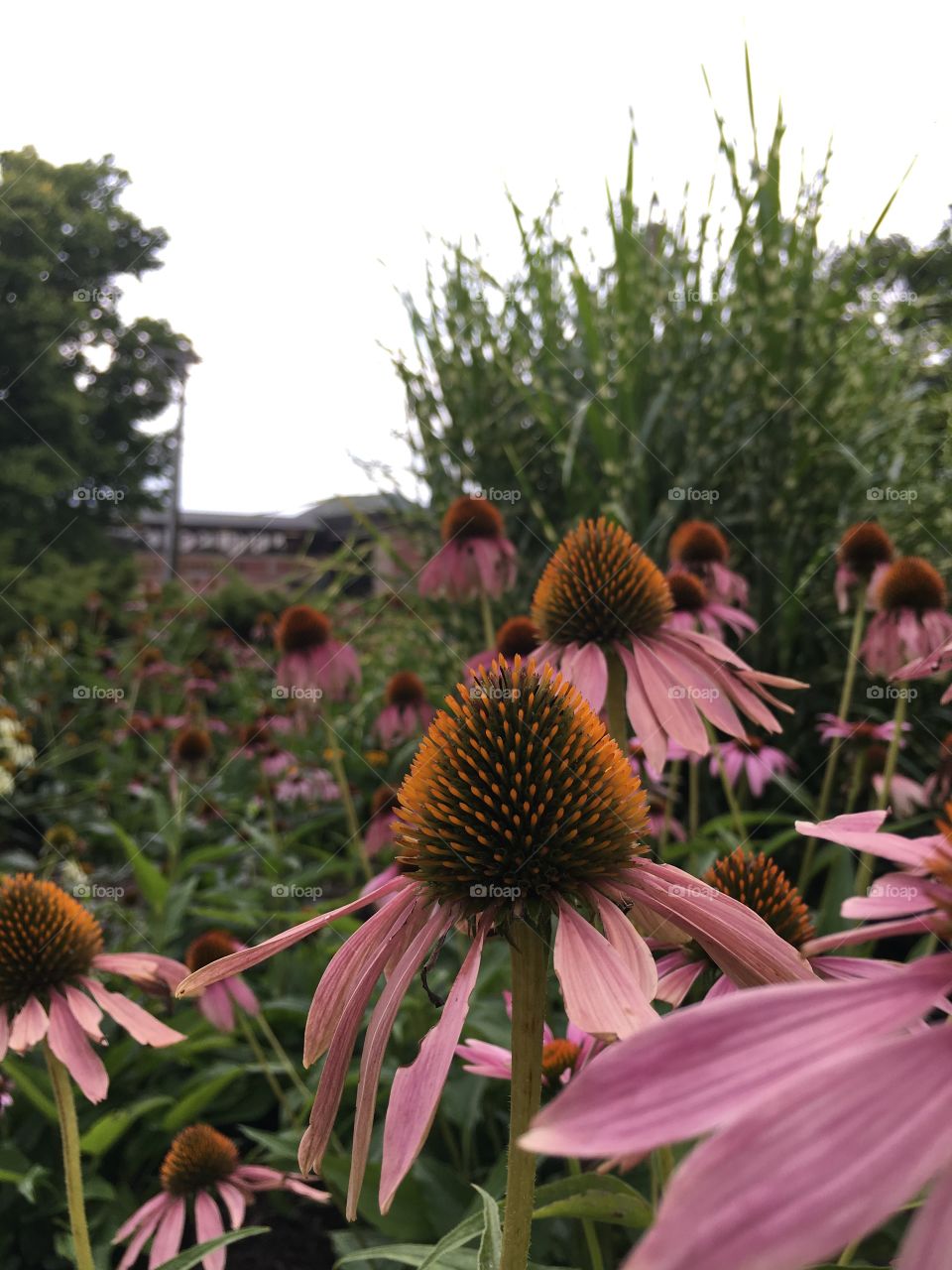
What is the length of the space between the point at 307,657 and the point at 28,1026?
174cm

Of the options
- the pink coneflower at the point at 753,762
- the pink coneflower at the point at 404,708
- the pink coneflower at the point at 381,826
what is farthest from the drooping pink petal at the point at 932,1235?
the pink coneflower at the point at 404,708

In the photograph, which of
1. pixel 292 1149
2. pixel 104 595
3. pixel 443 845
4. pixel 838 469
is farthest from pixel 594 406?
pixel 104 595

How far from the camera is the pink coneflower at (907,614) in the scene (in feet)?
6.91

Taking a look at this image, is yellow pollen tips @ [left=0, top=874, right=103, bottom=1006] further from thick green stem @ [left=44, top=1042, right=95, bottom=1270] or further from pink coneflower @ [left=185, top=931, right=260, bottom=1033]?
pink coneflower @ [left=185, top=931, right=260, bottom=1033]

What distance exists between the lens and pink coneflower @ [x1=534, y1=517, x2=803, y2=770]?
1168 mm

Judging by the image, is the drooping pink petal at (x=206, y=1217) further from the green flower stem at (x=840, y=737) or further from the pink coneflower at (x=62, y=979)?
the green flower stem at (x=840, y=737)

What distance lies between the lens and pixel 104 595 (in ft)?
28.8

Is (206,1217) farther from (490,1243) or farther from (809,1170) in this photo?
(809,1170)

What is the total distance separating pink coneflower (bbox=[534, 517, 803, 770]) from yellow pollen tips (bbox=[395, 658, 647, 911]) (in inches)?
14.4

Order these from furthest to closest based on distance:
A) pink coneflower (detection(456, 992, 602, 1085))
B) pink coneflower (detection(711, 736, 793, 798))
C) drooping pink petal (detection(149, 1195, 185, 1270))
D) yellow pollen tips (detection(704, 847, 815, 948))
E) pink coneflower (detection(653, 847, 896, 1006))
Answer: pink coneflower (detection(711, 736, 793, 798))
drooping pink petal (detection(149, 1195, 185, 1270))
pink coneflower (detection(456, 992, 602, 1085))
yellow pollen tips (detection(704, 847, 815, 948))
pink coneflower (detection(653, 847, 896, 1006))

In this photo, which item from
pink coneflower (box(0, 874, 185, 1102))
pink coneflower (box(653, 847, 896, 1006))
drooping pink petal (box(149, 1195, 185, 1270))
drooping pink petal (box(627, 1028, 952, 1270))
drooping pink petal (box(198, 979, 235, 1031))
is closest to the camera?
drooping pink petal (box(627, 1028, 952, 1270))

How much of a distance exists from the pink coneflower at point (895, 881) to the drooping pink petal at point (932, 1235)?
0.10 meters

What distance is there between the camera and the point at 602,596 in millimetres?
1353

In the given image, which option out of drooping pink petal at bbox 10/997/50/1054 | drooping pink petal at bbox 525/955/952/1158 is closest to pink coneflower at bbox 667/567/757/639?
drooping pink petal at bbox 10/997/50/1054
